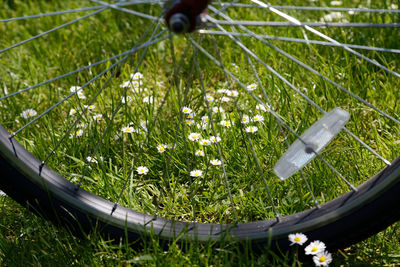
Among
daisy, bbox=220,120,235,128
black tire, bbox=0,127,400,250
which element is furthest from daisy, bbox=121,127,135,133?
black tire, bbox=0,127,400,250

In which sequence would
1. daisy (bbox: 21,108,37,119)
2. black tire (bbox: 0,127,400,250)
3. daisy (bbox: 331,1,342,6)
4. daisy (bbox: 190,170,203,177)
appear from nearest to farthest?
black tire (bbox: 0,127,400,250) < daisy (bbox: 190,170,203,177) < daisy (bbox: 21,108,37,119) < daisy (bbox: 331,1,342,6)

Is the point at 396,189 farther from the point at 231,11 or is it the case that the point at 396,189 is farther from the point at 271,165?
the point at 231,11

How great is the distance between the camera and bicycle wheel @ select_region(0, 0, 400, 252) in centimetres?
142

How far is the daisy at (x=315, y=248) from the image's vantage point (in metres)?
1.38

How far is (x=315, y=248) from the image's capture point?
1.38 m

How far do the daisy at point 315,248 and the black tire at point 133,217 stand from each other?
0.07 feet

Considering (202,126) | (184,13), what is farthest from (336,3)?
(184,13)

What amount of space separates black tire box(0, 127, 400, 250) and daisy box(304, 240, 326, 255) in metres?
0.02

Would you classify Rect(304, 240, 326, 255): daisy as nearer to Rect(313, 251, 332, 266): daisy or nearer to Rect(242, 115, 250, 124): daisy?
Rect(313, 251, 332, 266): daisy

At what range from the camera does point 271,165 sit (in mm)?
1811

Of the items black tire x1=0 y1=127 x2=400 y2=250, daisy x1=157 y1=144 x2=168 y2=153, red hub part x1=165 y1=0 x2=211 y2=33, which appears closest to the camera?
red hub part x1=165 y1=0 x2=211 y2=33

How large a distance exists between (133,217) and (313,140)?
1.89 feet

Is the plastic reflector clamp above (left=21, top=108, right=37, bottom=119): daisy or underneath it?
underneath

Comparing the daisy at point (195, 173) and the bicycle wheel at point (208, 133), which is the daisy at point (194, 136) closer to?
the bicycle wheel at point (208, 133)
